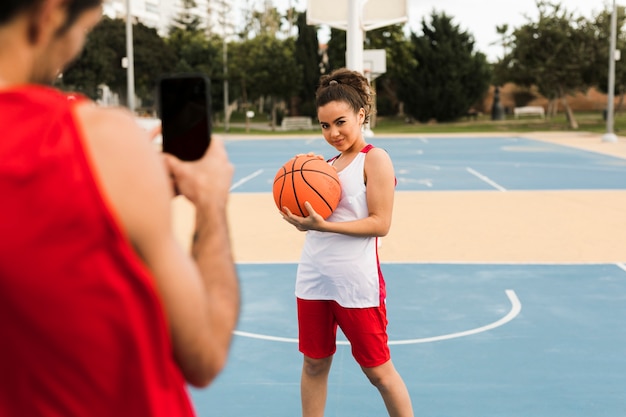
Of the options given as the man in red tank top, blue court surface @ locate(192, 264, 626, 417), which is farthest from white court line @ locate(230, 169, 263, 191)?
the man in red tank top

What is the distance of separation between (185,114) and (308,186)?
91.0 inches

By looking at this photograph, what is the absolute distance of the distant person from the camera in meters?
3.75

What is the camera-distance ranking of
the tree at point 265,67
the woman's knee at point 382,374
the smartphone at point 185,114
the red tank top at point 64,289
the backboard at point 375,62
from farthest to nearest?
the tree at point 265,67, the backboard at point 375,62, the woman's knee at point 382,374, the smartphone at point 185,114, the red tank top at point 64,289

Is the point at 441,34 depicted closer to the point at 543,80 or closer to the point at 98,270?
the point at 543,80

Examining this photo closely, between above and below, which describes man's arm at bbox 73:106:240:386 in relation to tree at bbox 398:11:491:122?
below

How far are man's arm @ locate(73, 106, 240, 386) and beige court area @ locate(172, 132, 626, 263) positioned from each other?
6.63 meters

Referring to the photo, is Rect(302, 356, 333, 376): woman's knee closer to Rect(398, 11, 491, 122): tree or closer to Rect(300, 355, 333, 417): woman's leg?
Rect(300, 355, 333, 417): woman's leg

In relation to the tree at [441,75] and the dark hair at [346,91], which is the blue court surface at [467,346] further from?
the tree at [441,75]

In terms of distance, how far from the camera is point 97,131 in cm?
111

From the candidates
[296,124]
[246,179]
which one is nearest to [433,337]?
[246,179]

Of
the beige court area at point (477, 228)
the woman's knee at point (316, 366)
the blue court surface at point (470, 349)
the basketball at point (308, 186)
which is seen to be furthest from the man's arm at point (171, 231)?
the beige court area at point (477, 228)

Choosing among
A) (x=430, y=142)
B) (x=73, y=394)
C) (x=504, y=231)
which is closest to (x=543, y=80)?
(x=430, y=142)

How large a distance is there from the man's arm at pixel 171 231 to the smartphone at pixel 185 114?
0.09 feet

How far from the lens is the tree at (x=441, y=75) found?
2157 inches
